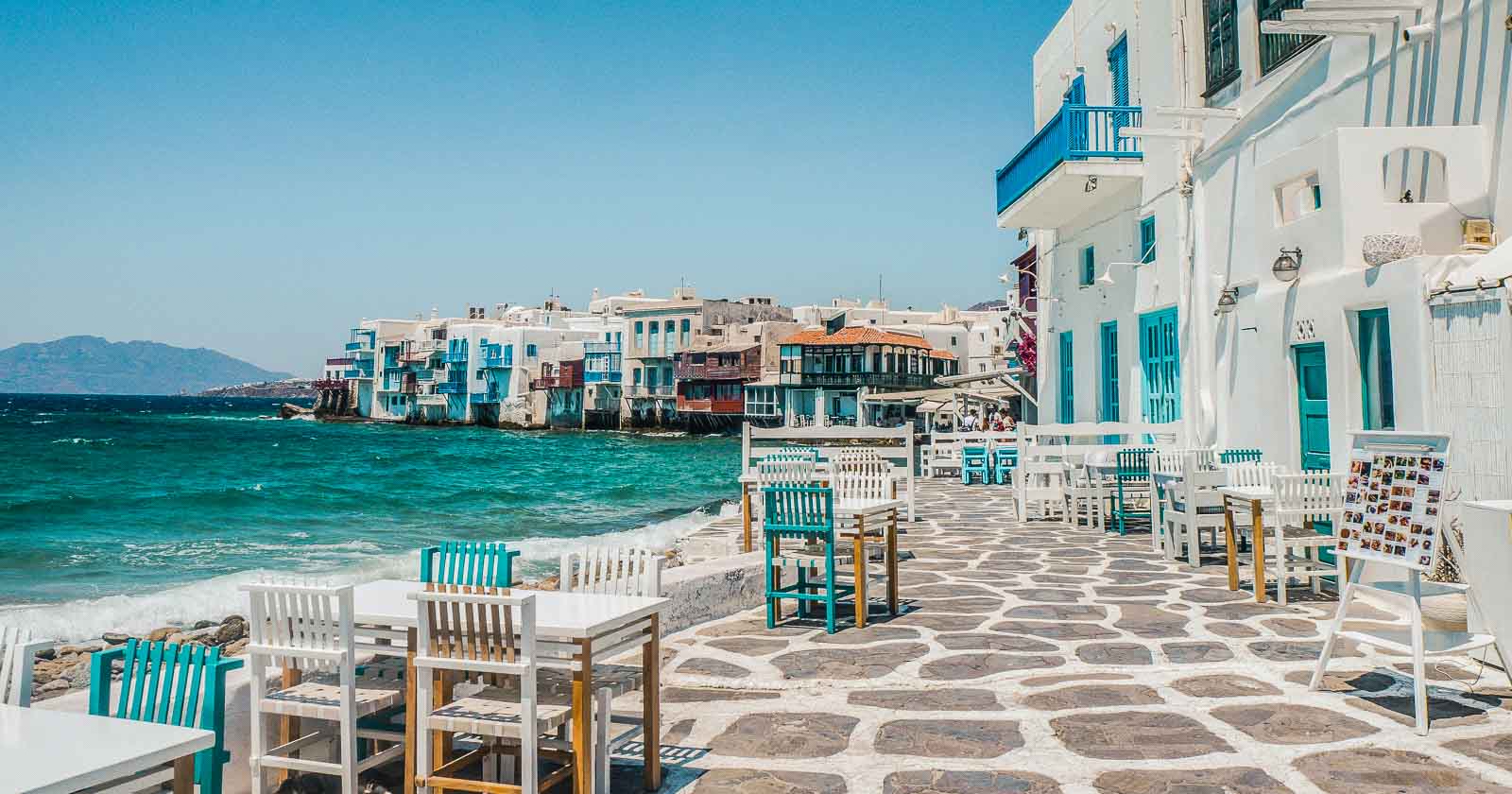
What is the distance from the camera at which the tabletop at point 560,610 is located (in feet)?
12.3

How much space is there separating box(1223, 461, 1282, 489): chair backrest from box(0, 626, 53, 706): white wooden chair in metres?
8.06

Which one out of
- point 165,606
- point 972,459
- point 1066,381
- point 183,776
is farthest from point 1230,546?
point 972,459

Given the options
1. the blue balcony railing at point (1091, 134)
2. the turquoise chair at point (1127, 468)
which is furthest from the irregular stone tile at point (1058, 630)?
the blue balcony railing at point (1091, 134)

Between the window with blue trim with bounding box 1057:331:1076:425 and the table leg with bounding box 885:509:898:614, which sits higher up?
the window with blue trim with bounding box 1057:331:1076:425

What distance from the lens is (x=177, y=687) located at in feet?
9.96

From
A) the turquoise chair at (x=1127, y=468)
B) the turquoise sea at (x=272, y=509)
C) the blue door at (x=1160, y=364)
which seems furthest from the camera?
the turquoise sea at (x=272, y=509)

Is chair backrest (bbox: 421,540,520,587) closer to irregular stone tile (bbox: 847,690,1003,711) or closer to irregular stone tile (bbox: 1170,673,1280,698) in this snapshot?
irregular stone tile (bbox: 847,690,1003,711)

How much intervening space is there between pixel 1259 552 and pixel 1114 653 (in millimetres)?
1950

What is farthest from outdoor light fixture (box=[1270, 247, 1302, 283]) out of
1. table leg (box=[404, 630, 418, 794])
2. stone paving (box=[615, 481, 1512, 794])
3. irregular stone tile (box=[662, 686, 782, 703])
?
table leg (box=[404, 630, 418, 794])

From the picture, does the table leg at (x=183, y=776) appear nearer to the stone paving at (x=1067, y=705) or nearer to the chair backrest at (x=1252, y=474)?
the stone paving at (x=1067, y=705)

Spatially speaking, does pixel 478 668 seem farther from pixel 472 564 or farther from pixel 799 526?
pixel 799 526

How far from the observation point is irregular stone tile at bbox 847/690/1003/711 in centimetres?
519

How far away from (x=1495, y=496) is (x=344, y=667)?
6.36 meters

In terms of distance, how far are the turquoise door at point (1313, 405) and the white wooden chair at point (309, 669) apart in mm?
8070
